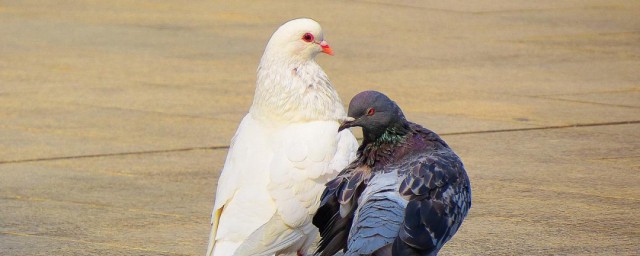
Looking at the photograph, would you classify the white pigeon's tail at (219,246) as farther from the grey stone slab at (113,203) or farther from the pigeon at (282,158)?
the grey stone slab at (113,203)

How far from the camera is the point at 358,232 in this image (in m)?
5.59

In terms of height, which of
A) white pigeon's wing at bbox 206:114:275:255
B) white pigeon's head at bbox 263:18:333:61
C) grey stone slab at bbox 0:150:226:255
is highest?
white pigeon's head at bbox 263:18:333:61

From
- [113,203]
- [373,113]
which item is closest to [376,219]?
[373,113]

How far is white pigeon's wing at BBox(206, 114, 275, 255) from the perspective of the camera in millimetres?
6277

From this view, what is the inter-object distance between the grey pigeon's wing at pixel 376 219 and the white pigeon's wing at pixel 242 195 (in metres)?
0.66

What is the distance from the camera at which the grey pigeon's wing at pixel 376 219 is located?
5.52 metres

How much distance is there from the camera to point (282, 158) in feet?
21.2

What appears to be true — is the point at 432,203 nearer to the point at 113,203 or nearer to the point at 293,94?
the point at 293,94

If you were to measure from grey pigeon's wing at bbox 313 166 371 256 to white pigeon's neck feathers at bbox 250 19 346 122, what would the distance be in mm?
847

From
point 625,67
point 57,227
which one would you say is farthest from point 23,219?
point 625,67

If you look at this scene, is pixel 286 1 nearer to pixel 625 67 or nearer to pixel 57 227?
pixel 625 67

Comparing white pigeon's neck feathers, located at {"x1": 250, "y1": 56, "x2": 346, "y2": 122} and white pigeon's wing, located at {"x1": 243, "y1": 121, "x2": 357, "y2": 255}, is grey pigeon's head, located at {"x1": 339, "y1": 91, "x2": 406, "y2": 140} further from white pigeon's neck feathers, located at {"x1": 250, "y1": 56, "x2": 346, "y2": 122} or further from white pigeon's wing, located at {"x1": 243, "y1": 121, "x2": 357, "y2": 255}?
white pigeon's neck feathers, located at {"x1": 250, "y1": 56, "x2": 346, "y2": 122}

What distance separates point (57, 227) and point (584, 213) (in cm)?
304

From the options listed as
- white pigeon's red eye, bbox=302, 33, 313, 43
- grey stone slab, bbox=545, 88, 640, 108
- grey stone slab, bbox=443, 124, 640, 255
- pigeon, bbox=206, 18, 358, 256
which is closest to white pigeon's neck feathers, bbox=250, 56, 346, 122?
pigeon, bbox=206, 18, 358, 256
